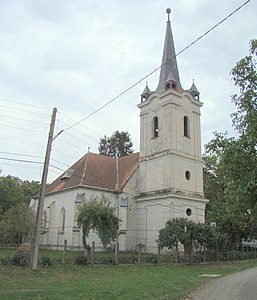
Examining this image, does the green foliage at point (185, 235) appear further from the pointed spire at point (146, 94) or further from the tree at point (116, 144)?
the tree at point (116, 144)

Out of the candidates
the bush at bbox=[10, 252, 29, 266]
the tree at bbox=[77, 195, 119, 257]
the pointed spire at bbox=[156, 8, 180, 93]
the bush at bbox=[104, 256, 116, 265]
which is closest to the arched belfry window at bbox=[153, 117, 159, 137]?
the pointed spire at bbox=[156, 8, 180, 93]

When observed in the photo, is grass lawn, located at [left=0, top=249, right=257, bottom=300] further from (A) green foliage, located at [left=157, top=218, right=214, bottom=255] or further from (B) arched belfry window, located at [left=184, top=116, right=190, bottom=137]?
(B) arched belfry window, located at [left=184, top=116, right=190, bottom=137]

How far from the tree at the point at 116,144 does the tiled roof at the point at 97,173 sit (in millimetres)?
12598

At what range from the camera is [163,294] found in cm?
1195

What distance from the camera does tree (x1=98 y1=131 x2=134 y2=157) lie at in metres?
54.3

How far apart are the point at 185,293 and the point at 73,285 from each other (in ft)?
13.4

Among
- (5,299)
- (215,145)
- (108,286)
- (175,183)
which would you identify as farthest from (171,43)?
(5,299)

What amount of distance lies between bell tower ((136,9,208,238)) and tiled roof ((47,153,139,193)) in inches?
81.4

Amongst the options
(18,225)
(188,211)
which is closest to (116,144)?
(188,211)

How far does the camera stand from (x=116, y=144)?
2151 inches

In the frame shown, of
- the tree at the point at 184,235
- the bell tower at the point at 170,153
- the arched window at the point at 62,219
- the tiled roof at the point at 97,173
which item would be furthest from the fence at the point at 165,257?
the tiled roof at the point at 97,173

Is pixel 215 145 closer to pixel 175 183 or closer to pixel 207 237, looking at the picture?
pixel 207 237

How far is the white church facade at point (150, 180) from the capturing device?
3400 centimetres

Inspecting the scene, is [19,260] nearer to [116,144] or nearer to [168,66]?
[168,66]
